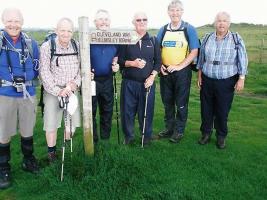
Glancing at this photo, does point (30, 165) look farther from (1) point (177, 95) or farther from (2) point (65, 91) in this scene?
(1) point (177, 95)

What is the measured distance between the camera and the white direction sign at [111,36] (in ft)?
22.8

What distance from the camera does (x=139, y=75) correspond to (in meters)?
8.15

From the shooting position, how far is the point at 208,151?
8.51 metres

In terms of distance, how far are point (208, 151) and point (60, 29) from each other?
427 centimetres

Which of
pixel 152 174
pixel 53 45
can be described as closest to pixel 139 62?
pixel 53 45

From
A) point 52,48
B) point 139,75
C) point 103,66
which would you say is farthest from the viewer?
point 139,75

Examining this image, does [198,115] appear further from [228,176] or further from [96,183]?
[96,183]

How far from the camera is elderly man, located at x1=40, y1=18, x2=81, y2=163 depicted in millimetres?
6609

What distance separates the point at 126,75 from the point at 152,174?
2.36m

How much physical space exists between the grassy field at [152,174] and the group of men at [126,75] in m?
0.42

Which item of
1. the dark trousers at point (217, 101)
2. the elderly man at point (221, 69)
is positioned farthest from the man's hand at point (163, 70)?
the dark trousers at point (217, 101)

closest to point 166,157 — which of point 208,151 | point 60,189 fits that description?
point 208,151

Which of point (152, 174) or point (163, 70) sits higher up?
point (163, 70)

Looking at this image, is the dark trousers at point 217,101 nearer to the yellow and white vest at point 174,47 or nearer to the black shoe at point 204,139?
the black shoe at point 204,139
